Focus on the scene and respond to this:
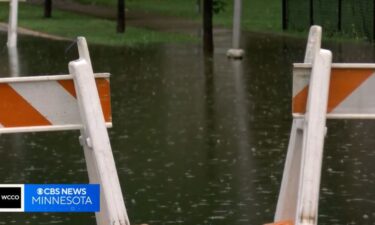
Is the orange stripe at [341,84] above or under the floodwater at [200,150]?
above

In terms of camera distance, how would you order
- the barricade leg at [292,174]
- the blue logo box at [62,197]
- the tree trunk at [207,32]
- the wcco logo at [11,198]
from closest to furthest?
the blue logo box at [62,197] < the wcco logo at [11,198] < the barricade leg at [292,174] < the tree trunk at [207,32]

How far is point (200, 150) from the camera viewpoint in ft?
43.2

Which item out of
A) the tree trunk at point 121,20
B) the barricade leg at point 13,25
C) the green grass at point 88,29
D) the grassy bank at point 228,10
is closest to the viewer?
the barricade leg at point 13,25

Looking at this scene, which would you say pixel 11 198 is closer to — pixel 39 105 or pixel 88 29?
pixel 39 105

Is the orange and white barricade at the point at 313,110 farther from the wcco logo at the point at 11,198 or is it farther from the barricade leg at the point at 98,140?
the wcco logo at the point at 11,198

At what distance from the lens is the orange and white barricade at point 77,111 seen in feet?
21.2

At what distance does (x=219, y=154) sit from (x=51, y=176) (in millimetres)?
1934

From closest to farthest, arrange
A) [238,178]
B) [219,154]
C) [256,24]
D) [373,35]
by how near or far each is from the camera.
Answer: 1. [238,178]
2. [219,154]
3. [373,35]
4. [256,24]

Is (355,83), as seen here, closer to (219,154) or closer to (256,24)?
(219,154)

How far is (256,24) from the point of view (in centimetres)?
3519

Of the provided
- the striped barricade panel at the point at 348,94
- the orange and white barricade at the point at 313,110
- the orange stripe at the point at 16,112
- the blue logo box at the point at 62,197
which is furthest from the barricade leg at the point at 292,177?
the orange stripe at the point at 16,112

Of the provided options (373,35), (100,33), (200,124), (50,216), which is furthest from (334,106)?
(100,33)

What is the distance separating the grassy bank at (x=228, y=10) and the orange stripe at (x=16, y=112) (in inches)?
1031

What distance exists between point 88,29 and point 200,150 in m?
20.3
